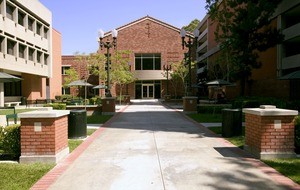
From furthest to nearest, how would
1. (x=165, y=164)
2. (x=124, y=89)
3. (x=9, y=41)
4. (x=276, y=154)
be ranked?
(x=124, y=89), (x=9, y=41), (x=276, y=154), (x=165, y=164)

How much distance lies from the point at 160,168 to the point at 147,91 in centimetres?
4913

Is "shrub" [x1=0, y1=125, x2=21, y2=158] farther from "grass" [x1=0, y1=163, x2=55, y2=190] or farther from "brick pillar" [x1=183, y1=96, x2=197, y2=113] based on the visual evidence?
"brick pillar" [x1=183, y1=96, x2=197, y2=113]

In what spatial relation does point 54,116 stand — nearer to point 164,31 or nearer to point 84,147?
point 84,147

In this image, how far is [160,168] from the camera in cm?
699

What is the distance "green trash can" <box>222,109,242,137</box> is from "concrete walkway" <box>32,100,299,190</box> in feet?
2.51

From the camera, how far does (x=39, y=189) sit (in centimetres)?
571

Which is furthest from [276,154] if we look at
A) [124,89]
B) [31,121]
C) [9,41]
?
[124,89]

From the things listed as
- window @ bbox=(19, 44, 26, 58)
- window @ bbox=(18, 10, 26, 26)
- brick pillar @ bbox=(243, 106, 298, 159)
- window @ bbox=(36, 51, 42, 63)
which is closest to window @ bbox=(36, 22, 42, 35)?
window @ bbox=(36, 51, 42, 63)

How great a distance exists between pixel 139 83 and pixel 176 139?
45.4 metres

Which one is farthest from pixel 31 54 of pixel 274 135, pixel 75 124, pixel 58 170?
→ pixel 274 135

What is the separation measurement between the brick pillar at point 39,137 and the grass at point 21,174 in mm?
270

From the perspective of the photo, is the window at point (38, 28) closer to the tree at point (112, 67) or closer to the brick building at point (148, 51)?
the tree at point (112, 67)

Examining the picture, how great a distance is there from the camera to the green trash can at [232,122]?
446 inches

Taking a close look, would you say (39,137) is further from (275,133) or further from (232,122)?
(232,122)
